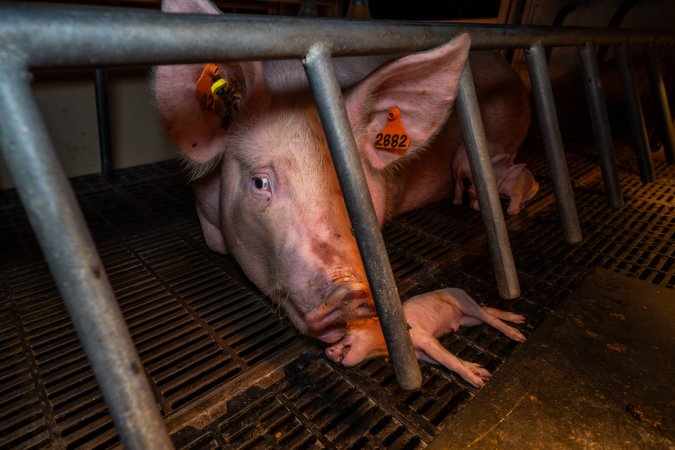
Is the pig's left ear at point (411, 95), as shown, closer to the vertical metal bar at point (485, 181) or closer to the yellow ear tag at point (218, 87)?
the vertical metal bar at point (485, 181)

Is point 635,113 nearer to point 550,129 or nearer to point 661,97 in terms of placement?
point 661,97

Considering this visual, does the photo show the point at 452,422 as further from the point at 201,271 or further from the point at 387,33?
the point at 201,271

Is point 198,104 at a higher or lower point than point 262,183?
higher

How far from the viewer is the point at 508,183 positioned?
3.67 metres

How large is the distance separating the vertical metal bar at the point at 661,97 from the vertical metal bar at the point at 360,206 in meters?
3.70

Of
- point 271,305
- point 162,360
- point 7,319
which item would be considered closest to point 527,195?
point 271,305

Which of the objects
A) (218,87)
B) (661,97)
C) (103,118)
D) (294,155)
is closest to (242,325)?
(294,155)

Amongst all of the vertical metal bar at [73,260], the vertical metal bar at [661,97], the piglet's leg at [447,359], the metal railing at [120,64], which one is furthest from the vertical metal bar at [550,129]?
the vertical metal bar at [73,260]

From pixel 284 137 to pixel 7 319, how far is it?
1660 millimetres

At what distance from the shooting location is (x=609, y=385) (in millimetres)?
1748

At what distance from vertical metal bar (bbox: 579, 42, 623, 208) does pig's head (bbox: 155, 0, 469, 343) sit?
1.54 metres

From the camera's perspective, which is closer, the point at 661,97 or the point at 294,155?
the point at 294,155

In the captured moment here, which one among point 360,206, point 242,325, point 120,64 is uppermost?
point 120,64

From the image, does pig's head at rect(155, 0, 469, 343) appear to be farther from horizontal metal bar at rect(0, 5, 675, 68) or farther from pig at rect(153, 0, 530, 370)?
horizontal metal bar at rect(0, 5, 675, 68)
